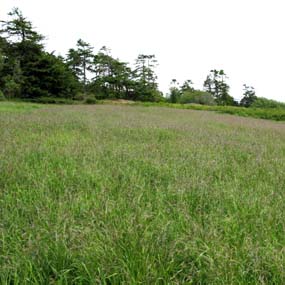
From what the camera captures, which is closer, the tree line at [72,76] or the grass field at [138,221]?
the grass field at [138,221]

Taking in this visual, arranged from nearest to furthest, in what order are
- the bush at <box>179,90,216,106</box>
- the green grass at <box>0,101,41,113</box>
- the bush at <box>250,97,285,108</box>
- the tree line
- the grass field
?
the grass field, the green grass at <box>0,101,41,113</box>, the tree line, the bush at <box>250,97,285,108</box>, the bush at <box>179,90,216,106</box>

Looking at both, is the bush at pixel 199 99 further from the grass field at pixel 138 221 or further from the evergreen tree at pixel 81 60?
the grass field at pixel 138 221

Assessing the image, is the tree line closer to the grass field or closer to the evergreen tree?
the evergreen tree

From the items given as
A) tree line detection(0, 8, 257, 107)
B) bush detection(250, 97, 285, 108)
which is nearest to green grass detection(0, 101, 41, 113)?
tree line detection(0, 8, 257, 107)

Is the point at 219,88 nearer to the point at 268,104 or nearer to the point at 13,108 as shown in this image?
the point at 268,104

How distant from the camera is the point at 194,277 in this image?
63.2 inches

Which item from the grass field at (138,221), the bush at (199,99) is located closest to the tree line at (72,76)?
the bush at (199,99)

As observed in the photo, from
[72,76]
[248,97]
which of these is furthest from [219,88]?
[72,76]

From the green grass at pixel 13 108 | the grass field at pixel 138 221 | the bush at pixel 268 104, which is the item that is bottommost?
the grass field at pixel 138 221

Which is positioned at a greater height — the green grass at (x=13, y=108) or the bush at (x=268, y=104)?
the bush at (x=268, y=104)

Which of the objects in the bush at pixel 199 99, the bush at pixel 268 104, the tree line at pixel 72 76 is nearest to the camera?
the tree line at pixel 72 76

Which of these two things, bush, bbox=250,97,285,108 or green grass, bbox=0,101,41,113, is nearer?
green grass, bbox=0,101,41,113

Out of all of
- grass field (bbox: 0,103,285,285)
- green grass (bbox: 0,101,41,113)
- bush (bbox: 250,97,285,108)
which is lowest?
grass field (bbox: 0,103,285,285)

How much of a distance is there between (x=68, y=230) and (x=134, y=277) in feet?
2.22
